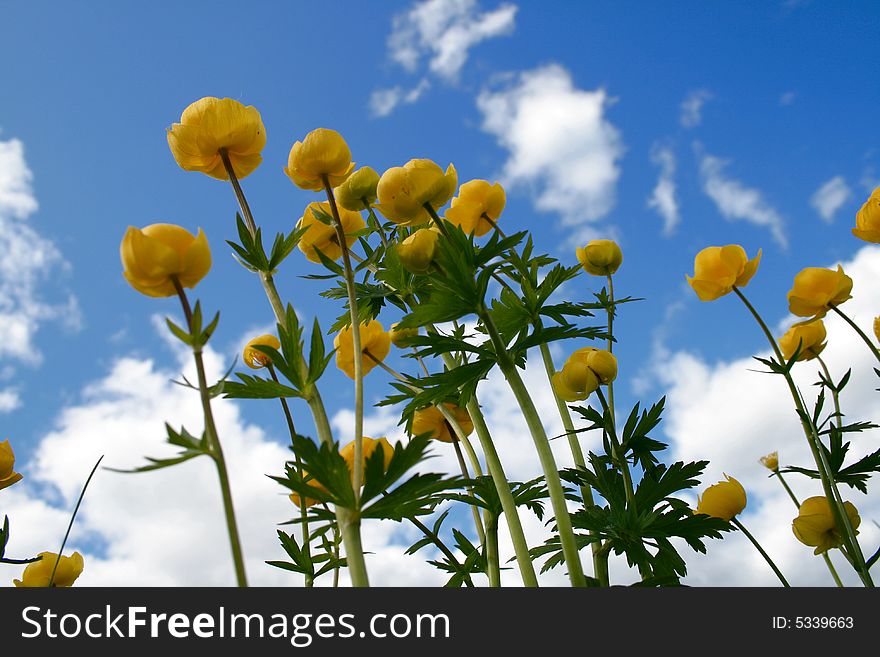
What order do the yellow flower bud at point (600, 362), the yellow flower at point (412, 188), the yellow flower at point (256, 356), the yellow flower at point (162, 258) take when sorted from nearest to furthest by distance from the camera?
1. the yellow flower at point (162, 258)
2. the yellow flower at point (412, 188)
3. the yellow flower at point (256, 356)
4. the yellow flower bud at point (600, 362)

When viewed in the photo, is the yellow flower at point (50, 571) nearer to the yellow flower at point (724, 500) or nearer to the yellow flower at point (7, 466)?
the yellow flower at point (7, 466)

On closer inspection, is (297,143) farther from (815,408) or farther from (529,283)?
(815,408)

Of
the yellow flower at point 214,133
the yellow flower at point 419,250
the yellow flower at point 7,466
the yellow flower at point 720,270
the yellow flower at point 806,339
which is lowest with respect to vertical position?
the yellow flower at point 7,466

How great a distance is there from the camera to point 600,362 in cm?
133

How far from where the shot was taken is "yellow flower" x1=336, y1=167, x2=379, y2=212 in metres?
1.28

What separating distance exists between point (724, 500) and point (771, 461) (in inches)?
11.1

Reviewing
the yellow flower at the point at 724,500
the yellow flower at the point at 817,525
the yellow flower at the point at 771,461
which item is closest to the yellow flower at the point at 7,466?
the yellow flower at the point at 724,500

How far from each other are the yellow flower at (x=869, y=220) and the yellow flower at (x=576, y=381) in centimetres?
80

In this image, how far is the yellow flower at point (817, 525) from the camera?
4.32 ft
